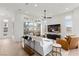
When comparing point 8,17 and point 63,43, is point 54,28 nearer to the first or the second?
point 63,43

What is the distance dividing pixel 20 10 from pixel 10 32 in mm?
682

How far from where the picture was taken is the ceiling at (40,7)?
273 cm

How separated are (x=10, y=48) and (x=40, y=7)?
1377mm

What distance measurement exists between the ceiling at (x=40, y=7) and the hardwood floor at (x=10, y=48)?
908 millimetres

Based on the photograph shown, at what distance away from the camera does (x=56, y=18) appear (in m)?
3.03

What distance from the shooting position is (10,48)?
2881 mm

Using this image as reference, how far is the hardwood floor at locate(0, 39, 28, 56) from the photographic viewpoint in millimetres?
2795

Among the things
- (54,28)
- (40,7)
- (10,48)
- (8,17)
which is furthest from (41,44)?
(8,17)

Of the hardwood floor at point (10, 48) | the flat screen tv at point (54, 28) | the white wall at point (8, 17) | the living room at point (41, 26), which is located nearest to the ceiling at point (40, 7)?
the living room at point (41, 26)

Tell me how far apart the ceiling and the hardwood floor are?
2.98 ft

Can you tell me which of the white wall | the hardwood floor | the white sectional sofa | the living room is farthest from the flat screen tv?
the white wall

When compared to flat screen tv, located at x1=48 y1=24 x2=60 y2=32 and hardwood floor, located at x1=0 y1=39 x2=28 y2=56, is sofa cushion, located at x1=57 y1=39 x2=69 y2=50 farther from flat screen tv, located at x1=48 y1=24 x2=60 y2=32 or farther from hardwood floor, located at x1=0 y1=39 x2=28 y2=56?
hardwood floor, located at x1=0 y1=39 x2=28 y2=56

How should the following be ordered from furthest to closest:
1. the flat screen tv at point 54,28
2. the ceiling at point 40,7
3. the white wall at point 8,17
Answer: the flat screen tv at point 54,28
the white wall at point 8,17
the ceiling at point 40,7

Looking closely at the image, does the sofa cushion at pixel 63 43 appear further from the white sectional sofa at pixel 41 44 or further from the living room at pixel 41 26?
the white sectional sofa at pixel 41 44
